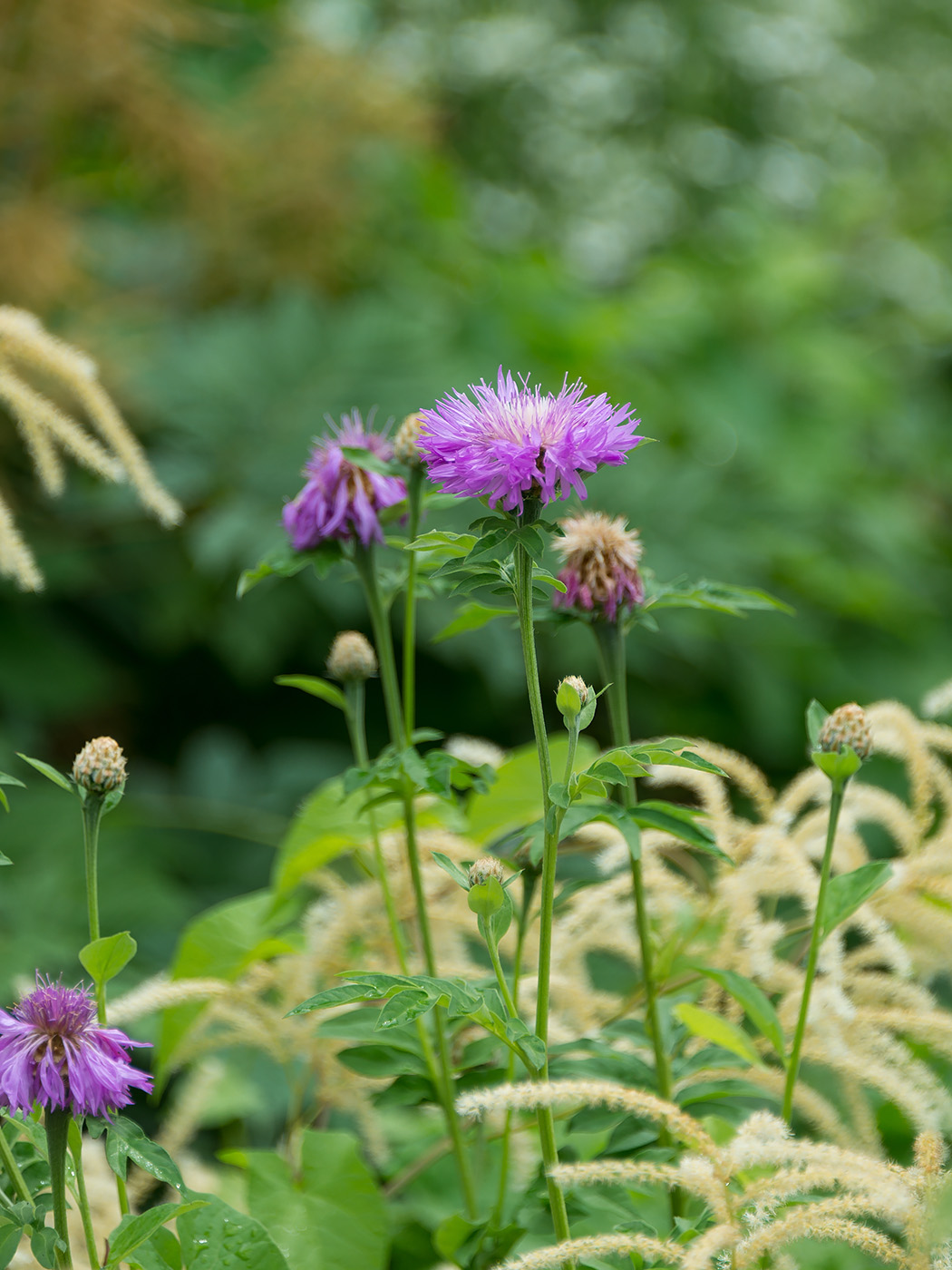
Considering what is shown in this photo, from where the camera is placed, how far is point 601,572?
49 centimetres

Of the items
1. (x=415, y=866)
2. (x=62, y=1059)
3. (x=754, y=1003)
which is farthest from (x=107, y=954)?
(x=754, y=1003)

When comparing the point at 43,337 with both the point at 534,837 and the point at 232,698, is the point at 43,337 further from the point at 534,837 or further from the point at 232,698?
the point at 232,698

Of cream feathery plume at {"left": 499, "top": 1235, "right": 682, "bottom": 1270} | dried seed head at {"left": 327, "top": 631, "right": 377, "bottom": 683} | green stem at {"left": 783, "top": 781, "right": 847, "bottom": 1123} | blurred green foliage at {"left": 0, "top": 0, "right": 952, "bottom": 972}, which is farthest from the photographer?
blurred green foliage at {"left": 0, "top": 0, "right": 952, "bottom": 972}

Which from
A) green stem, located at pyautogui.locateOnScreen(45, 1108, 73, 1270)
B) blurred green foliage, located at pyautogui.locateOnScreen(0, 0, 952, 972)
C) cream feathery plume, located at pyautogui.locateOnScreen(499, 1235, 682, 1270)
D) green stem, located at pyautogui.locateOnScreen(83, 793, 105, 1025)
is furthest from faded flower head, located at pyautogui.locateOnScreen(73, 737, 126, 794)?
blurred green foliage, located at pyautogui.locateOnScreen(0, 0, 952, 972)

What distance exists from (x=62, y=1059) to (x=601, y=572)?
28 cm

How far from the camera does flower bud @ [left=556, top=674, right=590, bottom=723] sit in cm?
40

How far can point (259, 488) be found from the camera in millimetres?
1534

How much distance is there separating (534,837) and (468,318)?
1733mm

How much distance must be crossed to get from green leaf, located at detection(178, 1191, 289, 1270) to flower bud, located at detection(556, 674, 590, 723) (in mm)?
234

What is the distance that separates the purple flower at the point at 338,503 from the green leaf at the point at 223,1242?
0.28m

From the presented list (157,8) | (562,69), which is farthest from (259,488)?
(562,69)

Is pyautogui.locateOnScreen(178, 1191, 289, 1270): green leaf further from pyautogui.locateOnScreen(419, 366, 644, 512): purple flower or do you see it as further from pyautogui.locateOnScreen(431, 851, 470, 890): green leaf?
pyautogui.locateOnScreen(419, 366, 644, 512): purple flower

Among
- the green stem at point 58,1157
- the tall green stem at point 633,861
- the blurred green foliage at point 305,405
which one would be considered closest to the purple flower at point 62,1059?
the green stem at point 58,1157

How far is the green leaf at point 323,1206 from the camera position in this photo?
1.65 ft
